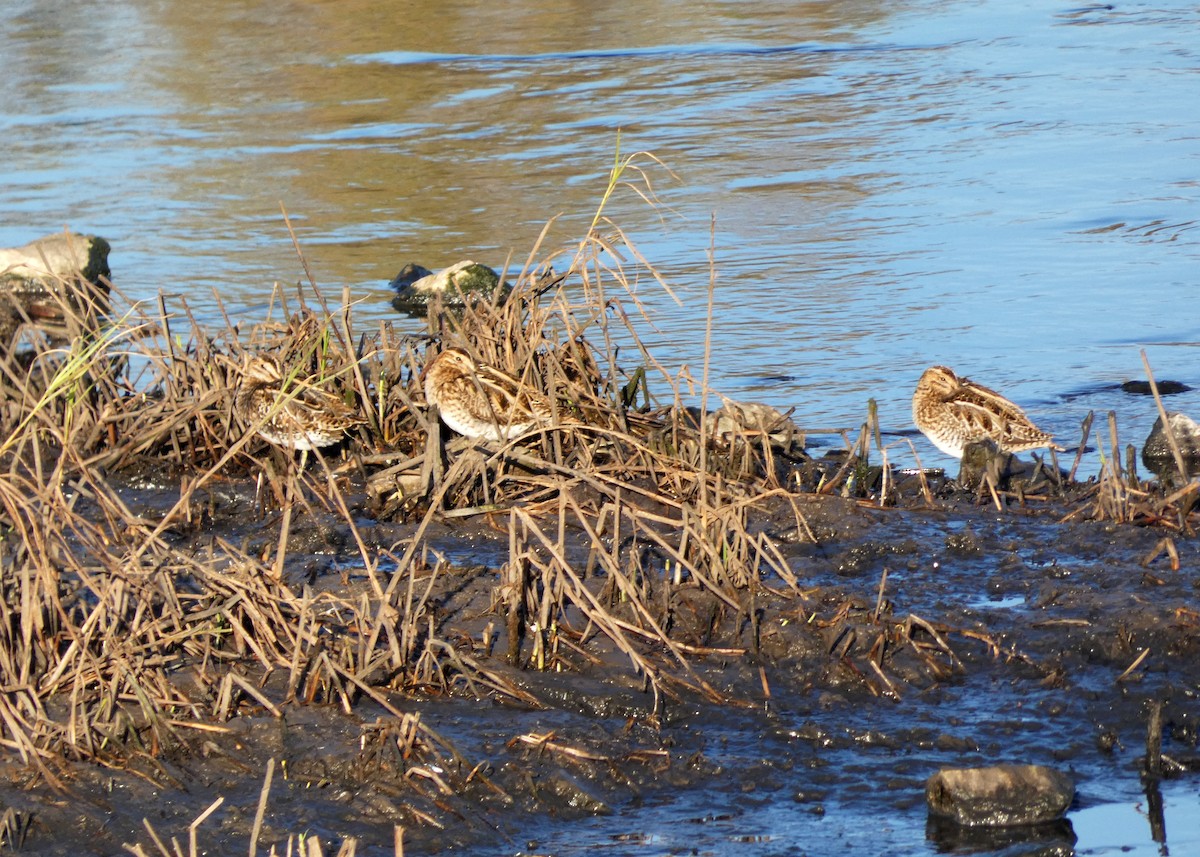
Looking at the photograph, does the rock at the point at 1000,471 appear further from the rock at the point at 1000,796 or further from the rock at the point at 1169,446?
the rock at the point at 1000,796

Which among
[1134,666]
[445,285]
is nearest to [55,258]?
[445,285]

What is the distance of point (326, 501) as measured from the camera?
6.38 m

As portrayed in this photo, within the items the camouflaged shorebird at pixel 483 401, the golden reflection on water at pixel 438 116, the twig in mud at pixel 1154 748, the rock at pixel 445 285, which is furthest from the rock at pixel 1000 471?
the golden reflection on water at pixel 438 116

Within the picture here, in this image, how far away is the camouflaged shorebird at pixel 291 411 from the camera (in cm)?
663

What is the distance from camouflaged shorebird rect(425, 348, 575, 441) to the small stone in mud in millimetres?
3015

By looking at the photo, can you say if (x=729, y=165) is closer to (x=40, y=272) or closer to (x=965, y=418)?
(x=40, y=272)

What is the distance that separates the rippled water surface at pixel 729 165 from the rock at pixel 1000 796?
5.6 inches

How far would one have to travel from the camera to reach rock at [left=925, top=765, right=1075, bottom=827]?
14.1 ft

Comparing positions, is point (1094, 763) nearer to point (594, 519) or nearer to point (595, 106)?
point (594, 519)

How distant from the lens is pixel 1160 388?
26.4 feet

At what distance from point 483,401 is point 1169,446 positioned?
2.67 m

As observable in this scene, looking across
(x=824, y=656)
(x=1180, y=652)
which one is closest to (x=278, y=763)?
(x=824, y=656)

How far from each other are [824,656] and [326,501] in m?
2.11

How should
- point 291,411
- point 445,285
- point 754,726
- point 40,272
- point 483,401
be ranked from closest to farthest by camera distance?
point 754,726 < point 483,401 < point 291,411 < point 40,272 < point 445,285
